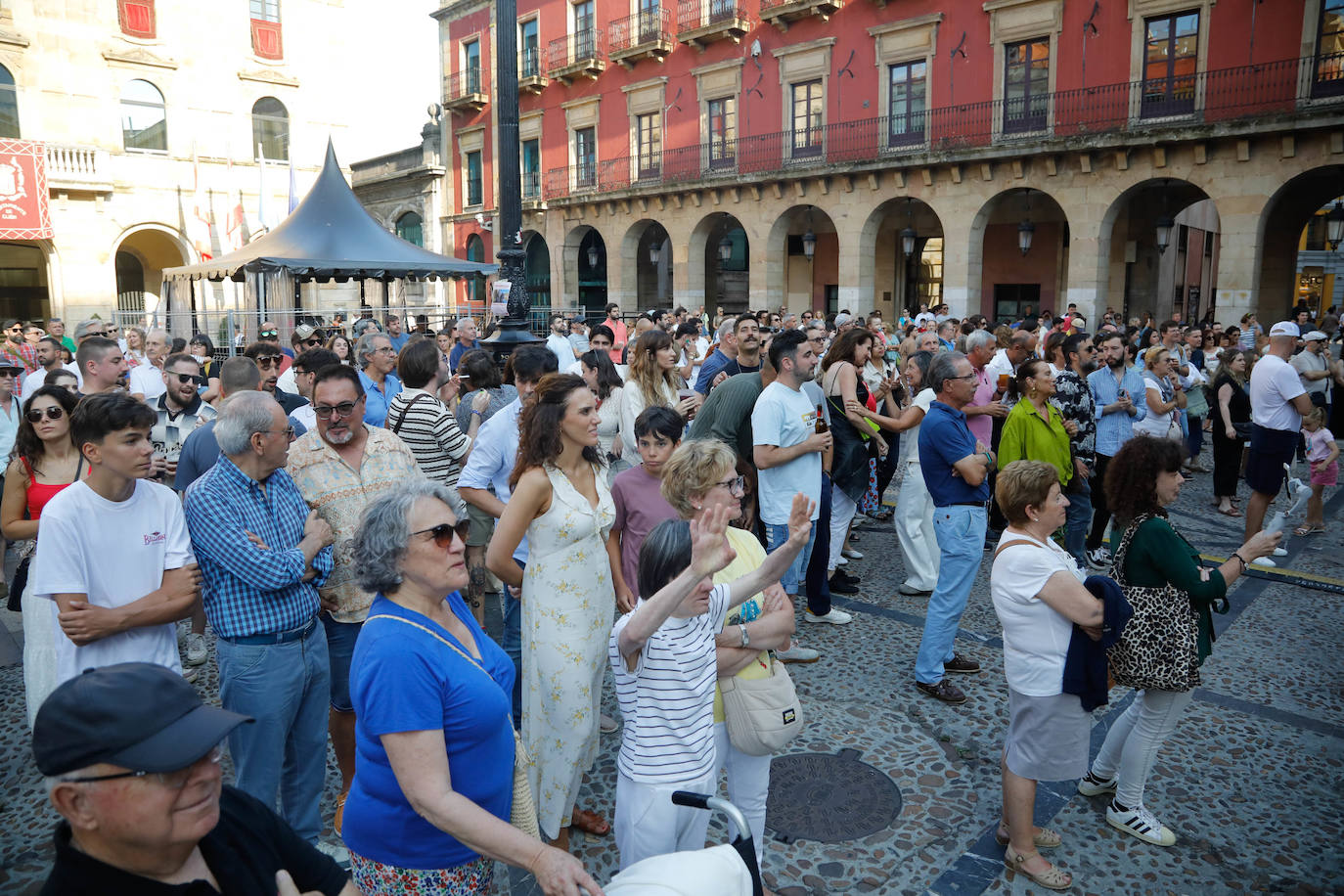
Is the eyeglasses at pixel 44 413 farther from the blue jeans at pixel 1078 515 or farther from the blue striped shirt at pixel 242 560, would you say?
the blue jeans at pixel 1078 515

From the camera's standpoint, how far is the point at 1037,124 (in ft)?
60.0

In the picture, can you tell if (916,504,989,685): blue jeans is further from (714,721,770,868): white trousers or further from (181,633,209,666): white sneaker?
(181,633,209,666): white sneaker

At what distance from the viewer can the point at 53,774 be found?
1259mm

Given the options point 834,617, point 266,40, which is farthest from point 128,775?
point 266,40

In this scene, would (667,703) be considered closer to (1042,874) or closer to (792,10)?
(1042,874)

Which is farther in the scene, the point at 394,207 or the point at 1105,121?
the point at 394,207

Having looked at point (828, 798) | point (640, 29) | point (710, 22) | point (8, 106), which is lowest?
point (828, 798)

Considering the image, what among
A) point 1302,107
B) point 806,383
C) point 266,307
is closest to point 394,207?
point 266,307

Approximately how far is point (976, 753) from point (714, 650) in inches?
87.1

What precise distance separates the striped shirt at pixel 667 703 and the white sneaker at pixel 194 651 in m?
3.95

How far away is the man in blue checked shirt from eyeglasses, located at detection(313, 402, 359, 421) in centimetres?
33

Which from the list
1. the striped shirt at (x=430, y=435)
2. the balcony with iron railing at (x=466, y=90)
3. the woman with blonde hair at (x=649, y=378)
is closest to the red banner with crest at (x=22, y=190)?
the balcony with iron railing at (x=466, y=90)

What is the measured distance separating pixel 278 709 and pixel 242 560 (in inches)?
21.3

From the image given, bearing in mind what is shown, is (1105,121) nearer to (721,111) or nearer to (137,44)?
(721,111)
